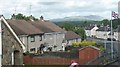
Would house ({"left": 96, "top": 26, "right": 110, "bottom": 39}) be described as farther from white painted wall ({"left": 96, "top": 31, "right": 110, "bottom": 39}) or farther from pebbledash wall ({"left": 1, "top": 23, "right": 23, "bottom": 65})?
pebbledash wall ({"left": 1, "top": 23, "right": 23, "bottom": 65})

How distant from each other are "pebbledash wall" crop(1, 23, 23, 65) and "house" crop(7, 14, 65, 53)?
10.8m

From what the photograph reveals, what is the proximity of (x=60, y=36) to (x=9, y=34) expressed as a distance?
104 feet

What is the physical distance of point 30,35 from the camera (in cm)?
4378

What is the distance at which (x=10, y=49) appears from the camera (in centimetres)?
2812

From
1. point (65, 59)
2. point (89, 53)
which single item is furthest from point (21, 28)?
point (65, 59)

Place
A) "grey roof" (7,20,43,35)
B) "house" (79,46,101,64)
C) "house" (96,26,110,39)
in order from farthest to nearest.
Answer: "house" (96,26,110,39) < "grey roof" (7,20,43,35) < "house" (79,46,101,64)

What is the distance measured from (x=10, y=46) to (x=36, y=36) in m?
18.6

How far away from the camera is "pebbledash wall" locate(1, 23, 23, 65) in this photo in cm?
2739

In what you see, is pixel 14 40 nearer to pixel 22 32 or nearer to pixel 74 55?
pixel 74 55

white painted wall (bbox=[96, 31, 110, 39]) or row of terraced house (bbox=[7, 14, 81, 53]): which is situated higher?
row of terraced house (bbox=[7, 14, 81, 53])

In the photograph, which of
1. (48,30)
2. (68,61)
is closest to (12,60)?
(68,61)

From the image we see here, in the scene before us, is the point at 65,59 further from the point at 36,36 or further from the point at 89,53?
the point at 36,36

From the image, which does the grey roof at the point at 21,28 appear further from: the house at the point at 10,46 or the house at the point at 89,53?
the house at the point at 10,46

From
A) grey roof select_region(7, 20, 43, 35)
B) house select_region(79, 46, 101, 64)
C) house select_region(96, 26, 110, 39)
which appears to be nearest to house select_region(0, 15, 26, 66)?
house select_region(79, 46, 101, 64)
